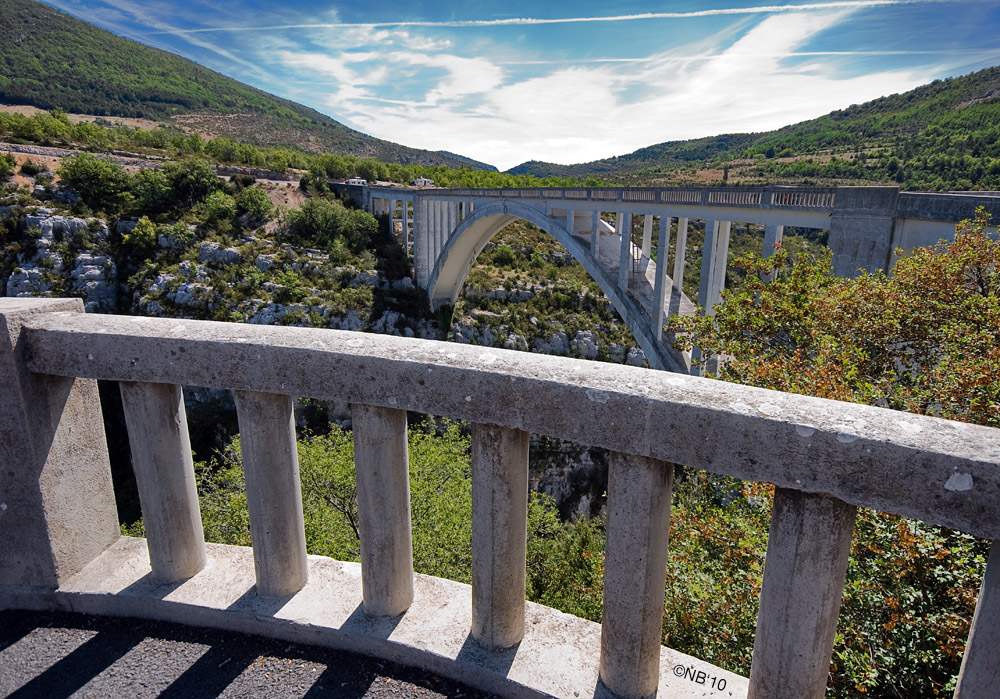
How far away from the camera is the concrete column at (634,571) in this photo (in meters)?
1.95

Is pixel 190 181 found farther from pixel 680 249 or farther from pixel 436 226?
pixel 680 249

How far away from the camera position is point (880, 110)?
6681 centimetres

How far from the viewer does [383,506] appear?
2.42 meters

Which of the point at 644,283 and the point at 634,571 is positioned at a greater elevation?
the point at 634,571

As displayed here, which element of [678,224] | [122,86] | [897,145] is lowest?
[678,224]

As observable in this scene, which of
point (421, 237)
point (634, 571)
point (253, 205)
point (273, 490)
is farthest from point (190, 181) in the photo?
point (634, 571)

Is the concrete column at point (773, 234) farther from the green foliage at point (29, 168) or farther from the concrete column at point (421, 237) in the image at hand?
the green foliage at point (29, 168)

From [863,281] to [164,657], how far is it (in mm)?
8297

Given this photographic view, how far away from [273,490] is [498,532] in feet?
3.49

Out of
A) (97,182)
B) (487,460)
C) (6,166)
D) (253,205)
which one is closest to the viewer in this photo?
(487,460)

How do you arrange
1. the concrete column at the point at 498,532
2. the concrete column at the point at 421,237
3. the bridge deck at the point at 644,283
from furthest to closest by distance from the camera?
1. the concrete column at the point at 421,237
2. the bridge deck at the point at 644,283
3. the concrete column at the point at 498,532

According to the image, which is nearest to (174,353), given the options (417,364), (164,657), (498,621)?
(417,364)

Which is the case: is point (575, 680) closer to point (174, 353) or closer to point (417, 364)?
point (417, 364)

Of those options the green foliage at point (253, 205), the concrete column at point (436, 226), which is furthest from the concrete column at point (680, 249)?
the green foliage at point (253, 205)
